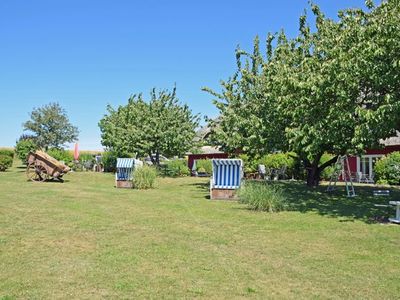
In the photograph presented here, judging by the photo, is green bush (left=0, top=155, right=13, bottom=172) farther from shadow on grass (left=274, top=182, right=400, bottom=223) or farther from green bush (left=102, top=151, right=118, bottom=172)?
shadow on grass (left=274, top=182, right=400, bottom=223)


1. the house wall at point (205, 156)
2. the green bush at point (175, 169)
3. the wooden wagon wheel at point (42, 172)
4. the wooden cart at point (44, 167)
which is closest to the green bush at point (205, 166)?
the green bush at point (175, 169)

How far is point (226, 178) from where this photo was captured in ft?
50.6

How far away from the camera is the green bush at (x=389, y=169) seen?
24000 mm

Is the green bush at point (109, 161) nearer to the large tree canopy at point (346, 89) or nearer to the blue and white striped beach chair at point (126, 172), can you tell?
the blue and white striped beach chair at point (126, 172)

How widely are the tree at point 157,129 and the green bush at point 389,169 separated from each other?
1332 centimetres

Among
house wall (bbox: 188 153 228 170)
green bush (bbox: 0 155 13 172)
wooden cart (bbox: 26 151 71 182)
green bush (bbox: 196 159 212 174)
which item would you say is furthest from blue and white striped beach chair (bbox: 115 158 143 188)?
house wall (bbox: 188 153 228 170)

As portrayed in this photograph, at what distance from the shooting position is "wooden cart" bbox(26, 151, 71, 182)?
2286 centimetres

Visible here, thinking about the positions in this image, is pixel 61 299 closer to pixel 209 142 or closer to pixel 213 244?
pixel 213 244

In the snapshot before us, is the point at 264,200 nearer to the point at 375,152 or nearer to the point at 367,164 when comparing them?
the point at 375,152

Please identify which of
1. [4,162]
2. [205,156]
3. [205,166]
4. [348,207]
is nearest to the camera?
[348,207]

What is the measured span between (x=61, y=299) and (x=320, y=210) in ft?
30.6

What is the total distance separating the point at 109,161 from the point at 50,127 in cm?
1786

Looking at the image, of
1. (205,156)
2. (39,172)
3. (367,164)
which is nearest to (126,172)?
(39,172)

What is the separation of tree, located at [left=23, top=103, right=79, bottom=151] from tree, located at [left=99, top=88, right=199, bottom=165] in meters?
20.5
